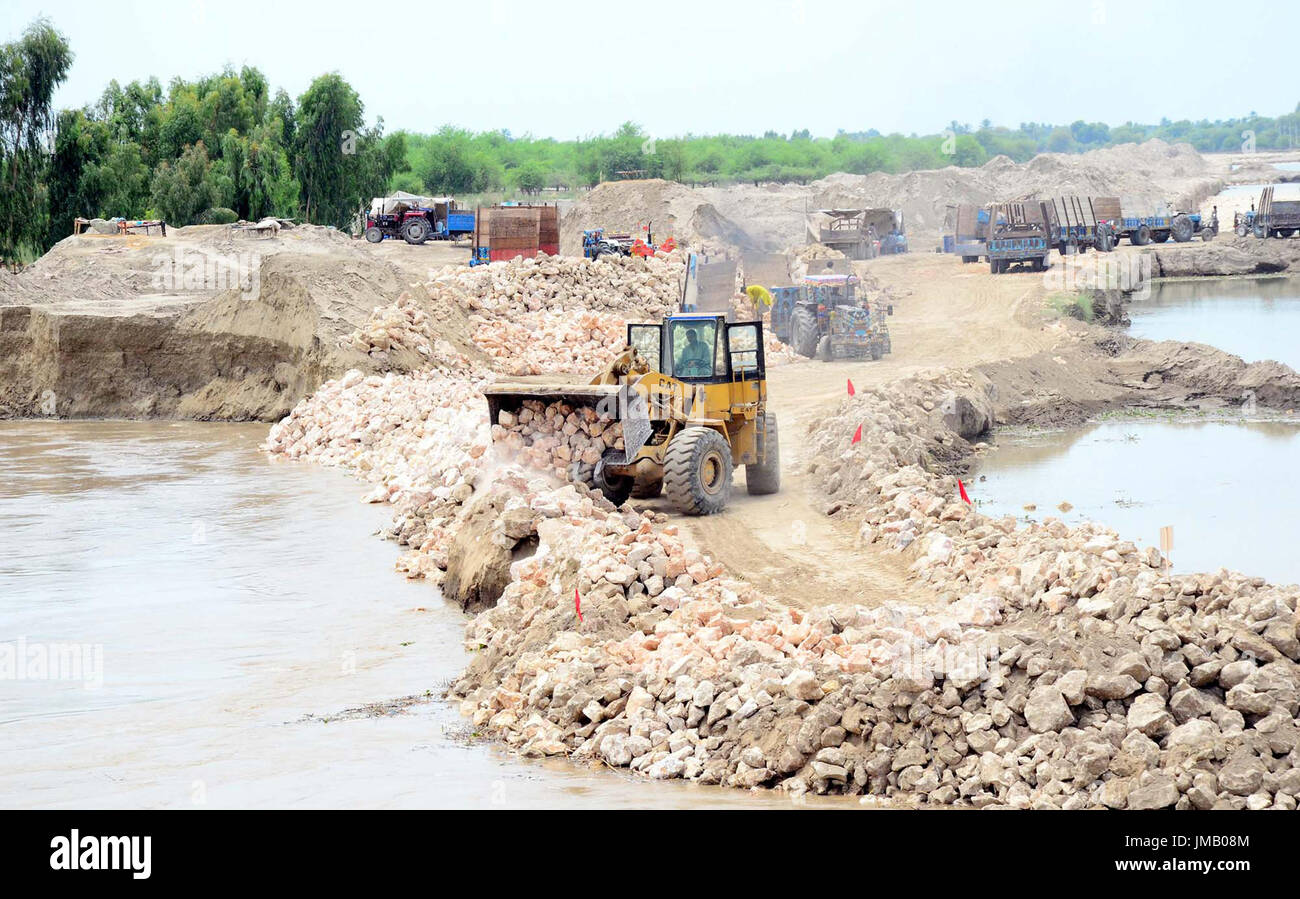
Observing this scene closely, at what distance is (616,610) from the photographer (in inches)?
426

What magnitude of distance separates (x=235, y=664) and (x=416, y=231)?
40.8 meters

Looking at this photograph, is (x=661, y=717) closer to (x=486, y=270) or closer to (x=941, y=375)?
(x=941, y=375)

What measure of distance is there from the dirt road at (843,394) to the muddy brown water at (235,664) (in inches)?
126

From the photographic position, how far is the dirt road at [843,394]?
42.3ft

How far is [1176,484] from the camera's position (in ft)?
61.8

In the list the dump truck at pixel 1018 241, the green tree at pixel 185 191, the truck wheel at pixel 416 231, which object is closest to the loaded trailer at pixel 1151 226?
the dump truck at pixel 1018 241

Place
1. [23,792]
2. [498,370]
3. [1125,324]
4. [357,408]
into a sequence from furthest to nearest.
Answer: [1125,324] → [498,370] → [357,408] → [23,792]

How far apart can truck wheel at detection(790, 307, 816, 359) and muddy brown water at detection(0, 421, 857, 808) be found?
511 inches

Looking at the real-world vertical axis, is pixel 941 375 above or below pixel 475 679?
above

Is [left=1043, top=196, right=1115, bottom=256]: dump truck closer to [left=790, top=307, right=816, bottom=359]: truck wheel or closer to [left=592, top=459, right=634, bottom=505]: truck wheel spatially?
[left=790, top=307, right=816, bottom=359]: truck wheel

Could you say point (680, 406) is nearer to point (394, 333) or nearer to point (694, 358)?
point (694, 358)
